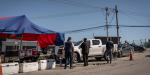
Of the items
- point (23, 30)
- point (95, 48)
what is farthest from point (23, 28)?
point (95, 48)

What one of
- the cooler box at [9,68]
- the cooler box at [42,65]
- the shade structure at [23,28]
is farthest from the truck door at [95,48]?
the cooler box at [9,68]

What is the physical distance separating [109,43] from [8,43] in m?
29.5

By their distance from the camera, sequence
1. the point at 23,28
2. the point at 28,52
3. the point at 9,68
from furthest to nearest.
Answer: the point at 28,52, the point at 23,28, the point at 9,68

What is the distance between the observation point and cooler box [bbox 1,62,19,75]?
258 inches

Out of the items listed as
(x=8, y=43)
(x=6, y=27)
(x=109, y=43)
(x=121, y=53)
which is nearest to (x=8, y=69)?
(x=6, y=27)

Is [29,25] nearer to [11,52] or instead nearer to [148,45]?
[11,52]

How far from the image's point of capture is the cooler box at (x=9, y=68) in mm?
6541

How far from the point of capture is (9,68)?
6.76 m

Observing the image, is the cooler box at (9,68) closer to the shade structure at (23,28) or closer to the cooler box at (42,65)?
the cooler box at (42,65)

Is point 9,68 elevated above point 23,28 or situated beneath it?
situated beneath

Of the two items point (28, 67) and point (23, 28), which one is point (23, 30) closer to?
point (23, 28)

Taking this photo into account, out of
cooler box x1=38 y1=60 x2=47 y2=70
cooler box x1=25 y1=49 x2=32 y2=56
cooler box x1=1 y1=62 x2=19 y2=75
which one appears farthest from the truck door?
cooler box x1=1 y1=62 x2=19 y2=75

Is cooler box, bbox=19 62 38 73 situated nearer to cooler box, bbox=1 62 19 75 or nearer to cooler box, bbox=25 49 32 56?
cooler box, bbox=1 62 19 75

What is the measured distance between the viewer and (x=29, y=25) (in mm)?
8211
